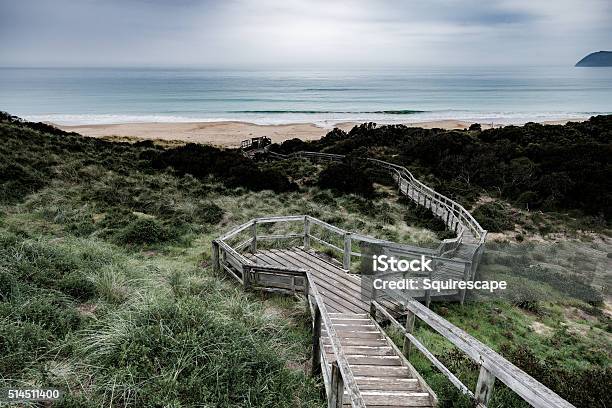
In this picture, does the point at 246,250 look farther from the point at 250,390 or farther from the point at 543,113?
the point at 543,113

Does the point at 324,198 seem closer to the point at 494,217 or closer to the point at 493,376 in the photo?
the point at 494,217

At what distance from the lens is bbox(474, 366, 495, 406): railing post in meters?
3.47

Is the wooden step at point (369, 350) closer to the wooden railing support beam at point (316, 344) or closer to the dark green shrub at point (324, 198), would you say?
the wooden railing support beam at point (316, 344)

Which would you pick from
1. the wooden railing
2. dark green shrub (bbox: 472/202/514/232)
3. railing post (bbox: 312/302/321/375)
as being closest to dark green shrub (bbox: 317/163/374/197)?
dark green shrub (bbox: 472/202/514/232)

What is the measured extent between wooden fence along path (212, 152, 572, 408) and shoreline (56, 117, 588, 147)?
34115mm

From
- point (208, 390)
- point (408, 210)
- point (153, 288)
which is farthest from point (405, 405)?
point (408, 210)

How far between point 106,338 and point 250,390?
5.96 ft

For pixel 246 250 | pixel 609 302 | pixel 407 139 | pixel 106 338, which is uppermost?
pixel 407 139

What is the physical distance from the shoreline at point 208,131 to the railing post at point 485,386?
40467 millimetres

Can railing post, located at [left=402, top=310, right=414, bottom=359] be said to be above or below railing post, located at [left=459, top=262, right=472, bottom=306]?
above

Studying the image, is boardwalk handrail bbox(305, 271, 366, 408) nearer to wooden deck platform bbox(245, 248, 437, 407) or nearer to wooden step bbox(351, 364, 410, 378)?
wooden deck platform bbox(245, 248, 437, 407)

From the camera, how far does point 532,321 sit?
8930mm

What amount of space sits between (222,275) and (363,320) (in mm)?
3618

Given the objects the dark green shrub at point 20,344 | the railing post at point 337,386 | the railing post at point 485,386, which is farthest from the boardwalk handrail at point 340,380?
the dark green shrub at point 20,344
